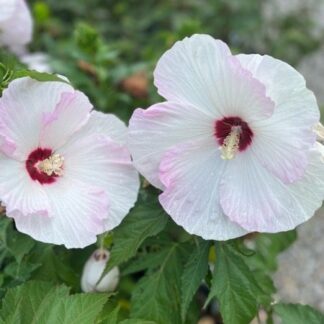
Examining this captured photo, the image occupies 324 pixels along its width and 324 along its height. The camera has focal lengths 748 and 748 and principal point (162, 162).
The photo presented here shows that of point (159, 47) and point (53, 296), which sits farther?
point (159, 47)

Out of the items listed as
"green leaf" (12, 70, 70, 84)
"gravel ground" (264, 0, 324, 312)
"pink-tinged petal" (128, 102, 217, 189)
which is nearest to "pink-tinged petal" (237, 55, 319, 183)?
"pink-tinged petal" (128, 102, 217, 189)

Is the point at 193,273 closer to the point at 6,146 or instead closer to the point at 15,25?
the point at 6,146

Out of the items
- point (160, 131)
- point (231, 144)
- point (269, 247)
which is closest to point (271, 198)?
point (231, 144)

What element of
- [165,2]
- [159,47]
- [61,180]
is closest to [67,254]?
[61,180]

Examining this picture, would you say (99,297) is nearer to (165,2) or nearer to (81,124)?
(81,124)

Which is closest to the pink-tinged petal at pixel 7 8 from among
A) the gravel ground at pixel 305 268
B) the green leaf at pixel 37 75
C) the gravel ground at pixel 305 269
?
the green leaf at pixel 37 75
